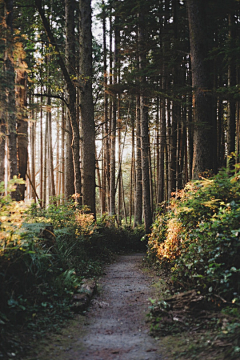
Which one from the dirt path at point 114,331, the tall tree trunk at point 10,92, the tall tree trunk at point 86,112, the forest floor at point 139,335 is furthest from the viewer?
the tall tree trunk at point 86,112

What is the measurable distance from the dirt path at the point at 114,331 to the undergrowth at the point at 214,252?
81cm

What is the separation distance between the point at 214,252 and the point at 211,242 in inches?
10.5

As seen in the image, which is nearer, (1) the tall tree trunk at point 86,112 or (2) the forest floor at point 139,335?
(2) the forest floor at point 139,335

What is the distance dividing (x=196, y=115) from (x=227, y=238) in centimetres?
561

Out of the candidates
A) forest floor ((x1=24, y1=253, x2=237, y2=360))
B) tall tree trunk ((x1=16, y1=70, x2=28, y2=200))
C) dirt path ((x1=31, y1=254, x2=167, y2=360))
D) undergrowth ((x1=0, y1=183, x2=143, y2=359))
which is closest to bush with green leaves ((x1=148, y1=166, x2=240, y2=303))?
forest floor ((x1=24, y1=253, x2=237, y2=360))

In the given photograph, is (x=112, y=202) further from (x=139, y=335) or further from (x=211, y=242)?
(x=139, y=335)

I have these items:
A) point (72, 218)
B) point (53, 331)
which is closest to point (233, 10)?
point (72, 218)

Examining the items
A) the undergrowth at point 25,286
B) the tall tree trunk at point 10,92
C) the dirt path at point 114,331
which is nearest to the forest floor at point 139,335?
the dirt path at point 114,331

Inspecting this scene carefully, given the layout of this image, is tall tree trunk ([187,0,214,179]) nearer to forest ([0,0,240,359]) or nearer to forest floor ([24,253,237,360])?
forest ([0,0,240,359])

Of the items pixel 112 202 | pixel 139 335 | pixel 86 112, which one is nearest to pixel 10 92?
pixel 86 112

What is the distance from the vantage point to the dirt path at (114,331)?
319 cm

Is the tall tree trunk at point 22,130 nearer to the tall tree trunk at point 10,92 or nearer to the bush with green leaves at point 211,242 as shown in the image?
the tall tree trunk at point 10,92

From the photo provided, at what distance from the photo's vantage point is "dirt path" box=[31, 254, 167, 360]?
3194mm

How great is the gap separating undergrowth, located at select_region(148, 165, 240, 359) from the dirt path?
2.66 ft
